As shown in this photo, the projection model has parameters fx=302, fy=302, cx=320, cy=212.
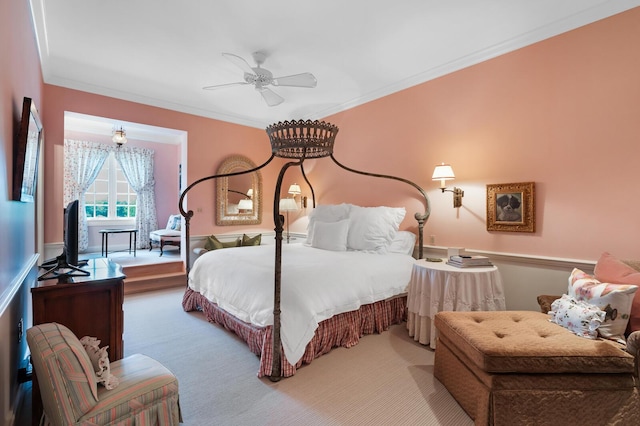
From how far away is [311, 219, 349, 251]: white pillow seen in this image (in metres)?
3.81

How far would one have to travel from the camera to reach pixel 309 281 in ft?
8.44

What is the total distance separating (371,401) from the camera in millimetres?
2031

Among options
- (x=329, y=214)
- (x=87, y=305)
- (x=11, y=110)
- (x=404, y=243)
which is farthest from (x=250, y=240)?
(x=11, y=110)

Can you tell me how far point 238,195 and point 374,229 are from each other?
9.66 feet

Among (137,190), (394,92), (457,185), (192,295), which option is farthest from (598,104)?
(137,190)

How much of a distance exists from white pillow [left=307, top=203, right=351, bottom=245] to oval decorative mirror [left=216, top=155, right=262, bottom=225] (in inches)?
69.9

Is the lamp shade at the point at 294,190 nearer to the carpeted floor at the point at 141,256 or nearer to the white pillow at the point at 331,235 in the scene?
the white pillow at the point at 331,235

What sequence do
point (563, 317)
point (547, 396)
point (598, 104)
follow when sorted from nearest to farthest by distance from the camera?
1. point (547, 396)
2. point (563, 317)
3. point (598, 104)

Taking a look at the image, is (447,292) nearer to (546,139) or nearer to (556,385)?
(556,385)

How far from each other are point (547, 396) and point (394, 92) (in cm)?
372

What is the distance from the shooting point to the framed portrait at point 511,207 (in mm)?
2967

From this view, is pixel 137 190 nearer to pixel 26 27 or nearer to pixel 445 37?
pixel 26 27

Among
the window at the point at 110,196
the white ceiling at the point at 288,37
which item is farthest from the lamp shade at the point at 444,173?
the window at the point at 110,196

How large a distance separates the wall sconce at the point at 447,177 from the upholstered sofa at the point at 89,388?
10.1 feet
